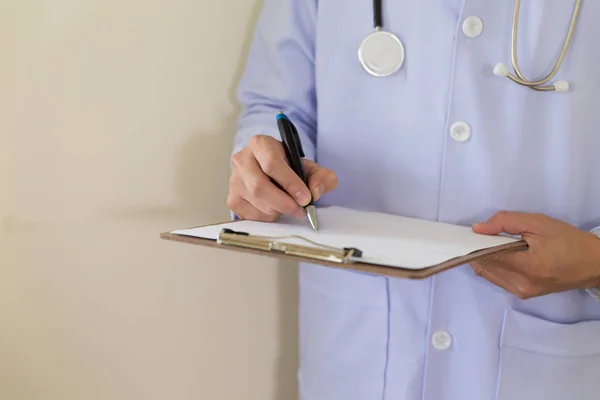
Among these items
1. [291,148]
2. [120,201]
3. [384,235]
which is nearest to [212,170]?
[120,201]

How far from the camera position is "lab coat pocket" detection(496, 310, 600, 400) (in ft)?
2.27

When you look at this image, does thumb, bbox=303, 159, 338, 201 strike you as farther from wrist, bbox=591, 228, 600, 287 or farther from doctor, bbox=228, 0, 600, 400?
wrist, bbox=591, 228, 600, 287

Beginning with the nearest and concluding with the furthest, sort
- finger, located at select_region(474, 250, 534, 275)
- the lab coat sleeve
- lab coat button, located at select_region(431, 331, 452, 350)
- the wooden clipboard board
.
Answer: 1. the wooden clipboard board
2. finger, located at select_region(474, 250, 534, 275)
3. lab coat button, located at select_region(431, 331, 452, 350)
4. the lab coat sleeve

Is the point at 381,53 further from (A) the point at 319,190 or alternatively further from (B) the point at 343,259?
(B) the point at 343,259

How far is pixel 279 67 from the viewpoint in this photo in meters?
0.84

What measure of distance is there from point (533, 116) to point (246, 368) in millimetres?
602

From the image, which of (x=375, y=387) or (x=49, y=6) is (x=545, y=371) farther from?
(x=49, y=6)

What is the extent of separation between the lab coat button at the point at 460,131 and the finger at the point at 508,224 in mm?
108

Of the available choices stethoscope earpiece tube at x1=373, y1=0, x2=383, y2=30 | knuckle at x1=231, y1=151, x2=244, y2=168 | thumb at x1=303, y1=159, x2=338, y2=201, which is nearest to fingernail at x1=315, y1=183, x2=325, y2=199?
thumb at x1=303, y1=159, x2=338, y2=201

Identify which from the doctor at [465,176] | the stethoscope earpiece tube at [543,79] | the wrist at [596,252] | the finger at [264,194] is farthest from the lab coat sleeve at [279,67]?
the wrist at [596,252]

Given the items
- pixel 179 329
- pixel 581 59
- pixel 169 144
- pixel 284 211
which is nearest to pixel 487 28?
pixel 581 59

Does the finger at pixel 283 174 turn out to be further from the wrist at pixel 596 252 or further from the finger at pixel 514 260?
the wrist at pixel 596 252

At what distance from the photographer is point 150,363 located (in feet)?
2.90

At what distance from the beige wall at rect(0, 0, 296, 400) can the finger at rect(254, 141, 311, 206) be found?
239 millimetres
